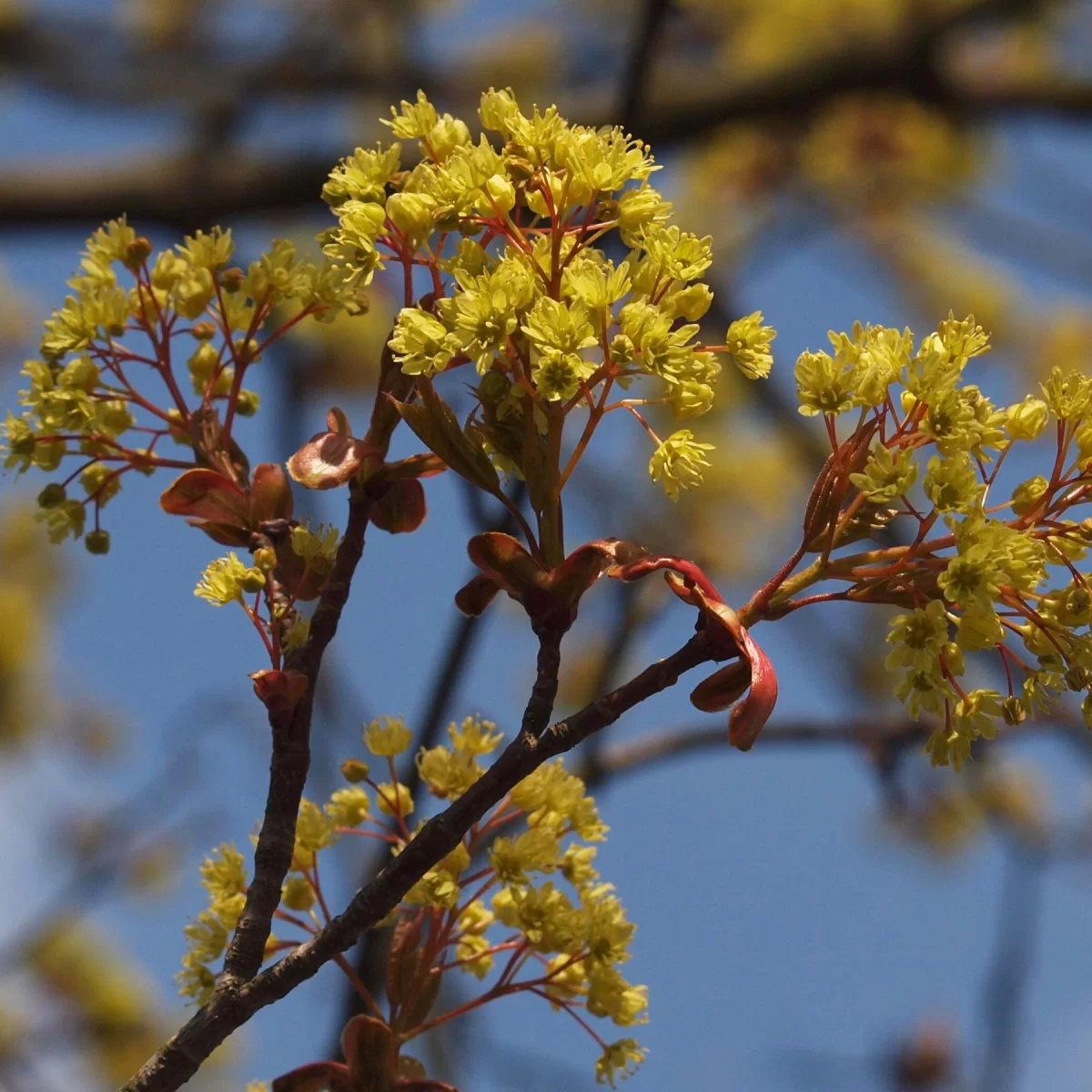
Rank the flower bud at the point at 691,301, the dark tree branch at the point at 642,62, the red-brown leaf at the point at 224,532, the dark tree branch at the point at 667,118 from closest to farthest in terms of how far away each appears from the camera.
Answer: the flower bud at the point at 691,301, the red-brown leaf at the point at 224,532, the dark tree branch at the point at 642,62, the dark tree branch at the point at 667,118

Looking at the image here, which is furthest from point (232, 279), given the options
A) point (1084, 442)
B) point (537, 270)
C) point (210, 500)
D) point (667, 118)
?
point (667, 118)

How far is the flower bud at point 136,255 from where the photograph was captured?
109 centimetres

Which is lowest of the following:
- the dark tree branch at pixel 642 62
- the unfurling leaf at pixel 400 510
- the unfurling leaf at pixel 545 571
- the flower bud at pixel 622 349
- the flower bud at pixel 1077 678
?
A: the unfurling leaf at pixel 545 571

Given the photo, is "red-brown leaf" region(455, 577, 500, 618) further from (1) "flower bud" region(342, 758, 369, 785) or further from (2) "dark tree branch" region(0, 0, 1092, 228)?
(2) "dark tree branch" region(0, 0, 1092, 228)

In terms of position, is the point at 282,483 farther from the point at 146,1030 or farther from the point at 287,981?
the point at 146,1030

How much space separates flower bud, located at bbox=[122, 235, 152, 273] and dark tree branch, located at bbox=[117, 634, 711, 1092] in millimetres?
501

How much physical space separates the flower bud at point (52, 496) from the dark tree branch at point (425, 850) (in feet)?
1.41

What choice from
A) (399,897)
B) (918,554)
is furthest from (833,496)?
(399,897)

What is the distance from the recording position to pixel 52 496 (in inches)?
42.9

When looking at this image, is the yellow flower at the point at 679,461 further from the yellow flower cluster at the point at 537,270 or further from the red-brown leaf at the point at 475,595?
the red-brown leaf at the point at 475,595

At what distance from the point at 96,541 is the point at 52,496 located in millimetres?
53

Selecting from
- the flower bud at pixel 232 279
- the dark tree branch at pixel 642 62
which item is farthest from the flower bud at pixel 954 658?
the dark tree branch at pixel 642 62

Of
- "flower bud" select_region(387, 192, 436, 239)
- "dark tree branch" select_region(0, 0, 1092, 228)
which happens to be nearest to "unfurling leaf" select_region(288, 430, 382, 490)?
"flower bud" select_region(387, 192, 436, 239)

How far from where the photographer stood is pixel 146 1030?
14.8ft
